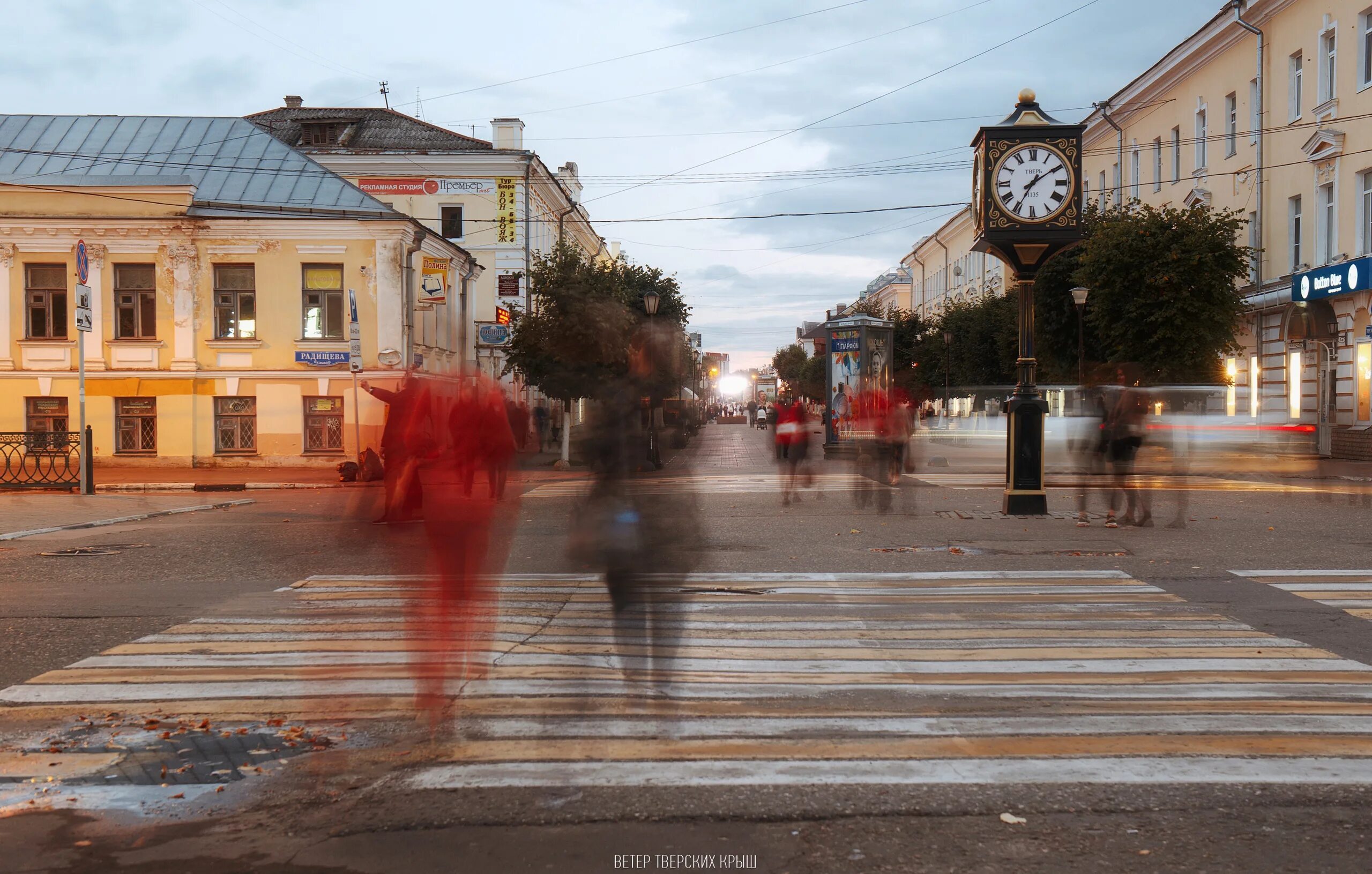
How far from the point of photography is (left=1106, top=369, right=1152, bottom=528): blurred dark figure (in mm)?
14586

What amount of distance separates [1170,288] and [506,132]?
1279 inches

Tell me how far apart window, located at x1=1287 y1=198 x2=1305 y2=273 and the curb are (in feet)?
97.0

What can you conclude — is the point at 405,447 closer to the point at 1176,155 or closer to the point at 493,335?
the point at 493,335

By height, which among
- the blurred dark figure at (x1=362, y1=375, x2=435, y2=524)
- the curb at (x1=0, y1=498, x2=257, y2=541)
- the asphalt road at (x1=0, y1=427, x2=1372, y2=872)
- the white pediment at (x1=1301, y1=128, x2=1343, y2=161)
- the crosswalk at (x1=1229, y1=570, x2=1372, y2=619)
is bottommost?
the curb at (x1=0, y1=498, x2=257, y2=541)

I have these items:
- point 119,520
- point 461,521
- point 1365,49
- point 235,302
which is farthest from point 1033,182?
point 235,302

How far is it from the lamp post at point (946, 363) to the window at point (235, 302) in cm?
1970

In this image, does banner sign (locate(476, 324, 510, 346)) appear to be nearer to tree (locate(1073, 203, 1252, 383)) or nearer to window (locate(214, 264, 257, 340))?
window (locate(214, 264, 257, 340))

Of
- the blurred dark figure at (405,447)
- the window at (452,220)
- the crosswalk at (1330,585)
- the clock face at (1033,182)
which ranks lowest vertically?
the crosswalk at (1330,585)

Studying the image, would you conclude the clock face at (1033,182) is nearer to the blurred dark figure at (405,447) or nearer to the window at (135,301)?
the blurred dark figure at (405,447)

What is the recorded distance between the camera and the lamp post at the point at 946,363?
40487mm

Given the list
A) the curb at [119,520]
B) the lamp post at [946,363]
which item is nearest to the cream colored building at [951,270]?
the lamp post at [946,363]

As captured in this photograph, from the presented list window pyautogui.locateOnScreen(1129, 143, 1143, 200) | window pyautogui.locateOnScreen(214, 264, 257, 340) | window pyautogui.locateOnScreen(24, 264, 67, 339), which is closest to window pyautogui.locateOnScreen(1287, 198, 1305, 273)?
window pyautogui.locateOnScreen(1129, 143, 1143, 200)

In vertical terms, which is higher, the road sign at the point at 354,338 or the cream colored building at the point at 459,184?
the cream colored building at the point at 459,184

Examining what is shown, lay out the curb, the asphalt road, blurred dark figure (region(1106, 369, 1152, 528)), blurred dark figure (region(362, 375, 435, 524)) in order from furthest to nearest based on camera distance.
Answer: blurred dark figure (region(1106, 369, 1152, 528))
the curb
blurred dark figure (region(362, 375, 435, 524))
the asphalt road
